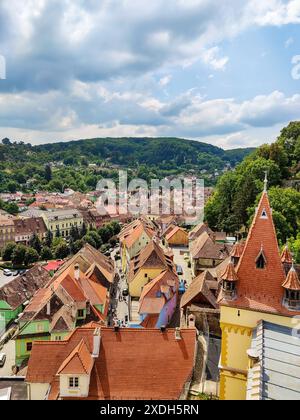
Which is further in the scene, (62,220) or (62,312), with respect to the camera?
(62,220)

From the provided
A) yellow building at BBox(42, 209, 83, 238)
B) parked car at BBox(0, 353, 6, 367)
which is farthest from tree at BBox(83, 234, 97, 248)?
parked car at BBox(0, 353, 6, 367)

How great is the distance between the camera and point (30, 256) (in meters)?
65.8

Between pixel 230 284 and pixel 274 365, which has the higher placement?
pixel 230 284

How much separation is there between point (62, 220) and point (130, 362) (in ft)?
252

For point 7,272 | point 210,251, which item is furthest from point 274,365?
point 7,272

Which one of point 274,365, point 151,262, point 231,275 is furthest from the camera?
point 151,262

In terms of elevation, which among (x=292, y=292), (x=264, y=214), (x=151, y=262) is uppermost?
(x=264, y=214)

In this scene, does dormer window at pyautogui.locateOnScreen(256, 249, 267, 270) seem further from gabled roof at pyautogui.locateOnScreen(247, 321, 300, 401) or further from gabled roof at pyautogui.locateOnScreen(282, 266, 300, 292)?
gabled roof at pyautogui.locateOnScreen(247, 321, 300, 401)

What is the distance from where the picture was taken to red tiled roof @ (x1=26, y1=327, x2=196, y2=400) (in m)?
18.8

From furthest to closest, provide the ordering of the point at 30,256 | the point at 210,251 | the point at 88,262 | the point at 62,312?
the point at 30,256
the point at 210,251
the point at 88,262
the point at 62,312

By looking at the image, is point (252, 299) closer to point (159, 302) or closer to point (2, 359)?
point (159, 302)
